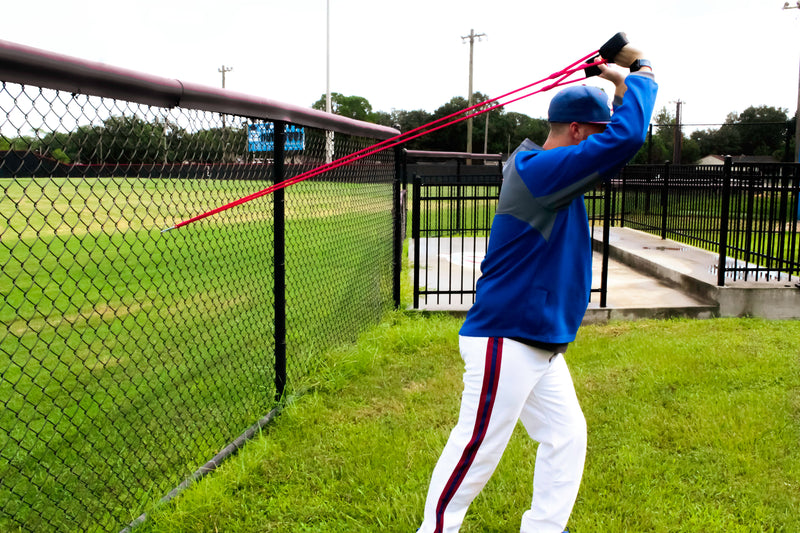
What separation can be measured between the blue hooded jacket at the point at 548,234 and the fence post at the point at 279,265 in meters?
1.81

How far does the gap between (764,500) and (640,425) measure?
0.92 m

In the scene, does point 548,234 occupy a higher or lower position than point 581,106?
lower

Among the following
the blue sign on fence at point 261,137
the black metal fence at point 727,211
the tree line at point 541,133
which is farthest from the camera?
the tree line at point 541,133

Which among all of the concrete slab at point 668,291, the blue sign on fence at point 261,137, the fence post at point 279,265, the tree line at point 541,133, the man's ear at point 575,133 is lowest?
the concrete slab at point 668,291

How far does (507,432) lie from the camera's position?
8.20ft

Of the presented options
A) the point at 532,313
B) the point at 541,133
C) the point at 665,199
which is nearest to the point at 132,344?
the point at 532,313

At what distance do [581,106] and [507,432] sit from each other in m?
1.25

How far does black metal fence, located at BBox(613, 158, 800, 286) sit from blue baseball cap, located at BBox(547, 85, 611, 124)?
5.12 meters

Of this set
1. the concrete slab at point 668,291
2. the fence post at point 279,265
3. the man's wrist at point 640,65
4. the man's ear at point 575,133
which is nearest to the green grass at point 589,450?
the fence post at point 279,265

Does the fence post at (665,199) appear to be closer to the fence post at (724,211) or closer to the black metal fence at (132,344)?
the fence post at (724,211)

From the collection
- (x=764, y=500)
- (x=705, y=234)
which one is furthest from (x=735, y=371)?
(x=705, y=234)

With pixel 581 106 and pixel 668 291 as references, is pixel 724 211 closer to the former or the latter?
pixel 668 291

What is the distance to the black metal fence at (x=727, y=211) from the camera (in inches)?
283

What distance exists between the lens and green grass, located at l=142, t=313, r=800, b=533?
10.1 ft
